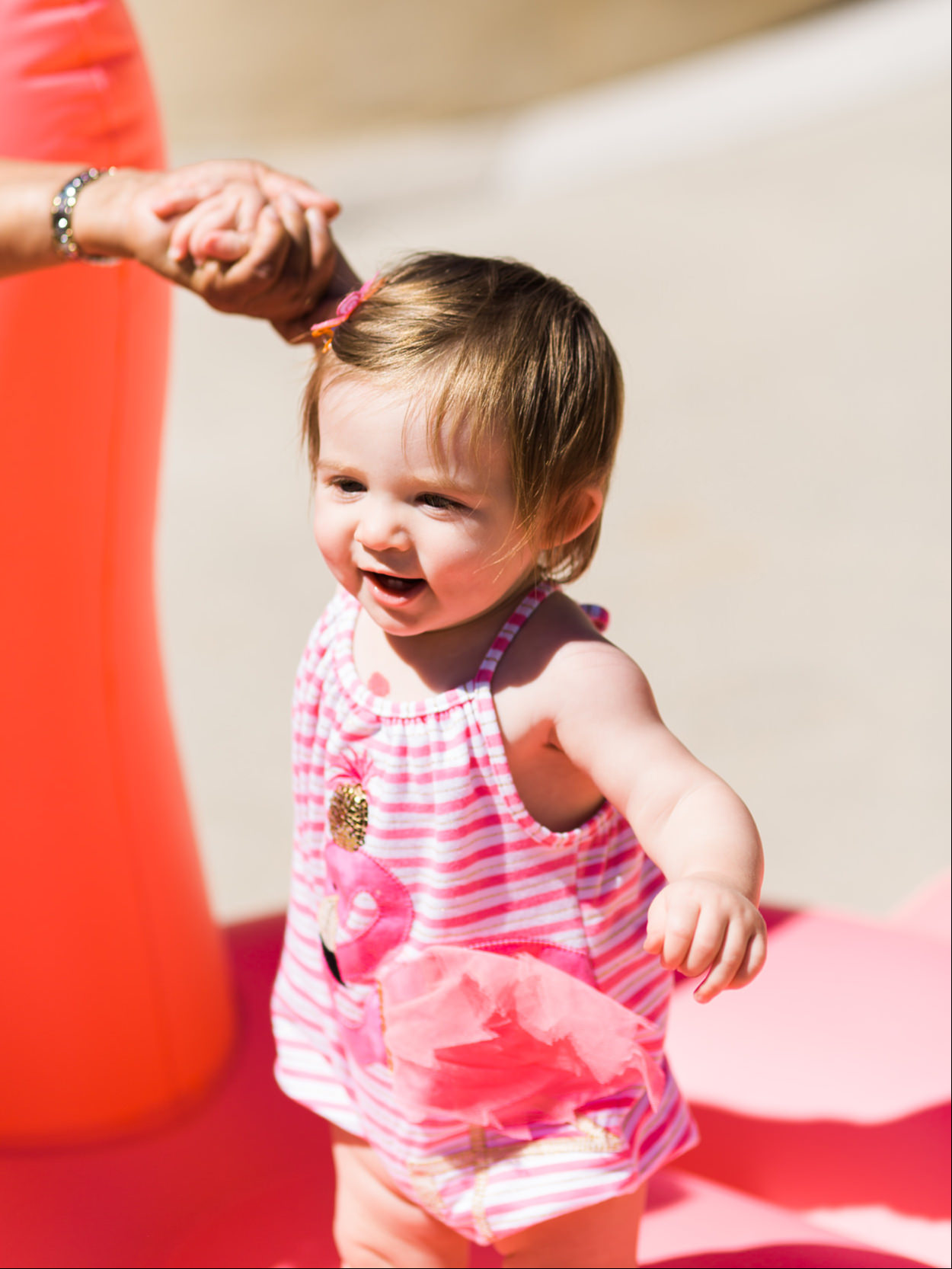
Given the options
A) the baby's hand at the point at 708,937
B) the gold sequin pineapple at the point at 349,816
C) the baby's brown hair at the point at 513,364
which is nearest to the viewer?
the baby's hand at the point at 708,937

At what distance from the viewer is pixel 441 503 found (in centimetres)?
82

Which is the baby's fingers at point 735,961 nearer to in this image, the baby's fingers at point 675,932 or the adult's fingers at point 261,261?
the baby's fingers at point 675,932

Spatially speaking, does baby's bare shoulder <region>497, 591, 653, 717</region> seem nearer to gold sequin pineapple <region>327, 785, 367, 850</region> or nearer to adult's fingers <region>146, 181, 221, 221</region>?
gold sequin pineapple <region>327, 785, 367, 850</region>

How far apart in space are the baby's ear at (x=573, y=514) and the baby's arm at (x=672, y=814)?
0.20 ft

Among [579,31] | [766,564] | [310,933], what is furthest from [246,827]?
[579,31]

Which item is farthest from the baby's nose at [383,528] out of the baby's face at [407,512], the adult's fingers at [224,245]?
the adult's fingers at [224,245]

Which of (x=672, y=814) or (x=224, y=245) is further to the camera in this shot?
(x=224, y=245)

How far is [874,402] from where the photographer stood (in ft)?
10.7

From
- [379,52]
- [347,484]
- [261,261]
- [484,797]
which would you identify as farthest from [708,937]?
[379,52]

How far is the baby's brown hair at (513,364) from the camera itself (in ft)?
2.65

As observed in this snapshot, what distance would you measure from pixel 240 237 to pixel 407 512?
0.23 metres

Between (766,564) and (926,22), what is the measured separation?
10.4ft

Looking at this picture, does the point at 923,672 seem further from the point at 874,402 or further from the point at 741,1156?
the point at 741,1156

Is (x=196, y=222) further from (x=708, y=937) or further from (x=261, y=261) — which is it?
(x=708, y=937)
